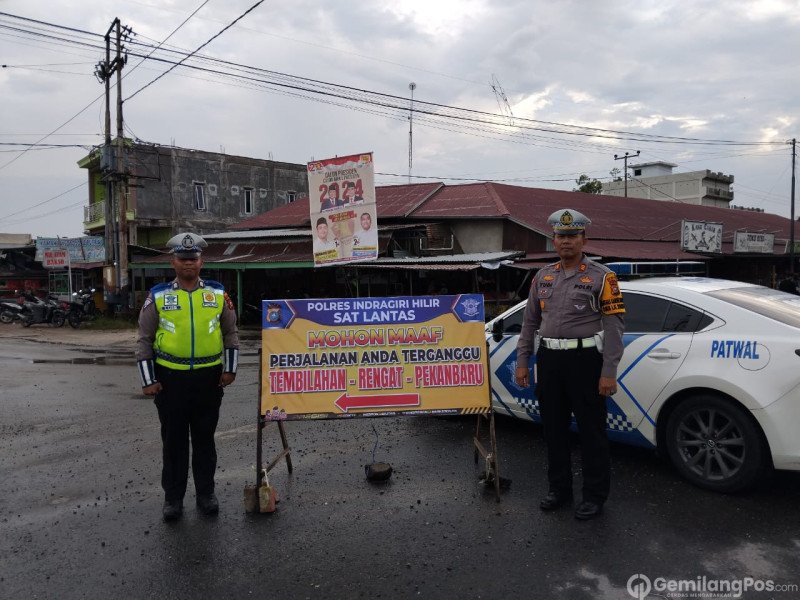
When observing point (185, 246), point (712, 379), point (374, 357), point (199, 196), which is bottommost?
point (712, 379)

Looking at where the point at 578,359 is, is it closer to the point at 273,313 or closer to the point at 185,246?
the point at 273,313

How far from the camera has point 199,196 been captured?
35.3 meters

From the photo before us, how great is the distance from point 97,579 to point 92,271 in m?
33.6

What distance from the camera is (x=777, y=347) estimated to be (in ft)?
13.4

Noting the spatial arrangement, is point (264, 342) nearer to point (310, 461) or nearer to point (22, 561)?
point (310, 461)

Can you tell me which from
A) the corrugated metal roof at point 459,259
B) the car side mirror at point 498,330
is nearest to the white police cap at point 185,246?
the car side mirror at point 498,330

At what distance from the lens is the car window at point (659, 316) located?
182 inches

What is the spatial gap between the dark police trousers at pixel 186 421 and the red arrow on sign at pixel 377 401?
86 centimetres

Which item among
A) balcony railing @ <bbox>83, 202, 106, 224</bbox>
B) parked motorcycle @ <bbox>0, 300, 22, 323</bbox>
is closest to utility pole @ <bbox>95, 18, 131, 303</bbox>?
parked motorcycle @ <bbox>0, 300, 22, 323</bbox>

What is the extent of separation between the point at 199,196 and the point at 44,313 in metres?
13.9

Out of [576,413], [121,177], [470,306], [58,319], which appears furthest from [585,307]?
[58,319]

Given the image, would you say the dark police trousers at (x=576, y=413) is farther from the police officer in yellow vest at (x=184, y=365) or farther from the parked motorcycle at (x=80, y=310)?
the parked motorcycle at (x=80, y=310)

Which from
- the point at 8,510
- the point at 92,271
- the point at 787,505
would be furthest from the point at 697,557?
the point at 92,271

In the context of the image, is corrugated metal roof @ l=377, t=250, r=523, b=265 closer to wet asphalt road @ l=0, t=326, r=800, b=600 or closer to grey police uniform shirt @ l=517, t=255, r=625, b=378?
wet asphalt road @ l=0, t=326, r=800, b=600
